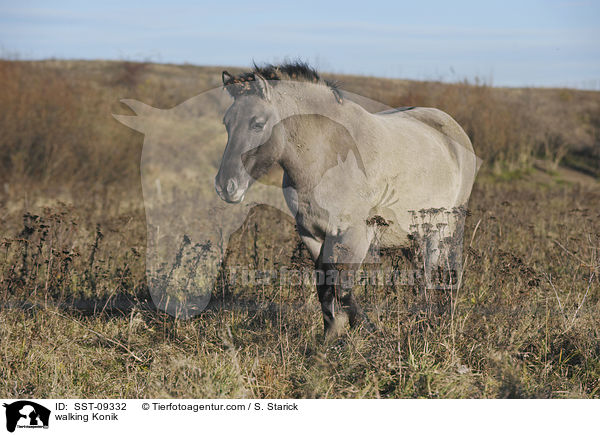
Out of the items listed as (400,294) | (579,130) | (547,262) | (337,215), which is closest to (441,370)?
(400,294)

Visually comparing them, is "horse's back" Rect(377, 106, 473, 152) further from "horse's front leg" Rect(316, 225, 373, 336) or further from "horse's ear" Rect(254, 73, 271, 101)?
"horse's ear" Rect(254, 73, 271, 101)

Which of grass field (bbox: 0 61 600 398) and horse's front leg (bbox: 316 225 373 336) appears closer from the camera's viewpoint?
grass field (bbox: 0 61 600 398)

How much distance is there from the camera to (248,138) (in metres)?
3.53

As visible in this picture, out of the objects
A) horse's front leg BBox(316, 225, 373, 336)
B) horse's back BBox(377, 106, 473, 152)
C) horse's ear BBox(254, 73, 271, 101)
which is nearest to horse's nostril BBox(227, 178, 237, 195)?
horse's ear BBox(254, 73, 271, 101)

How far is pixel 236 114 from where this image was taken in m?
3.56
